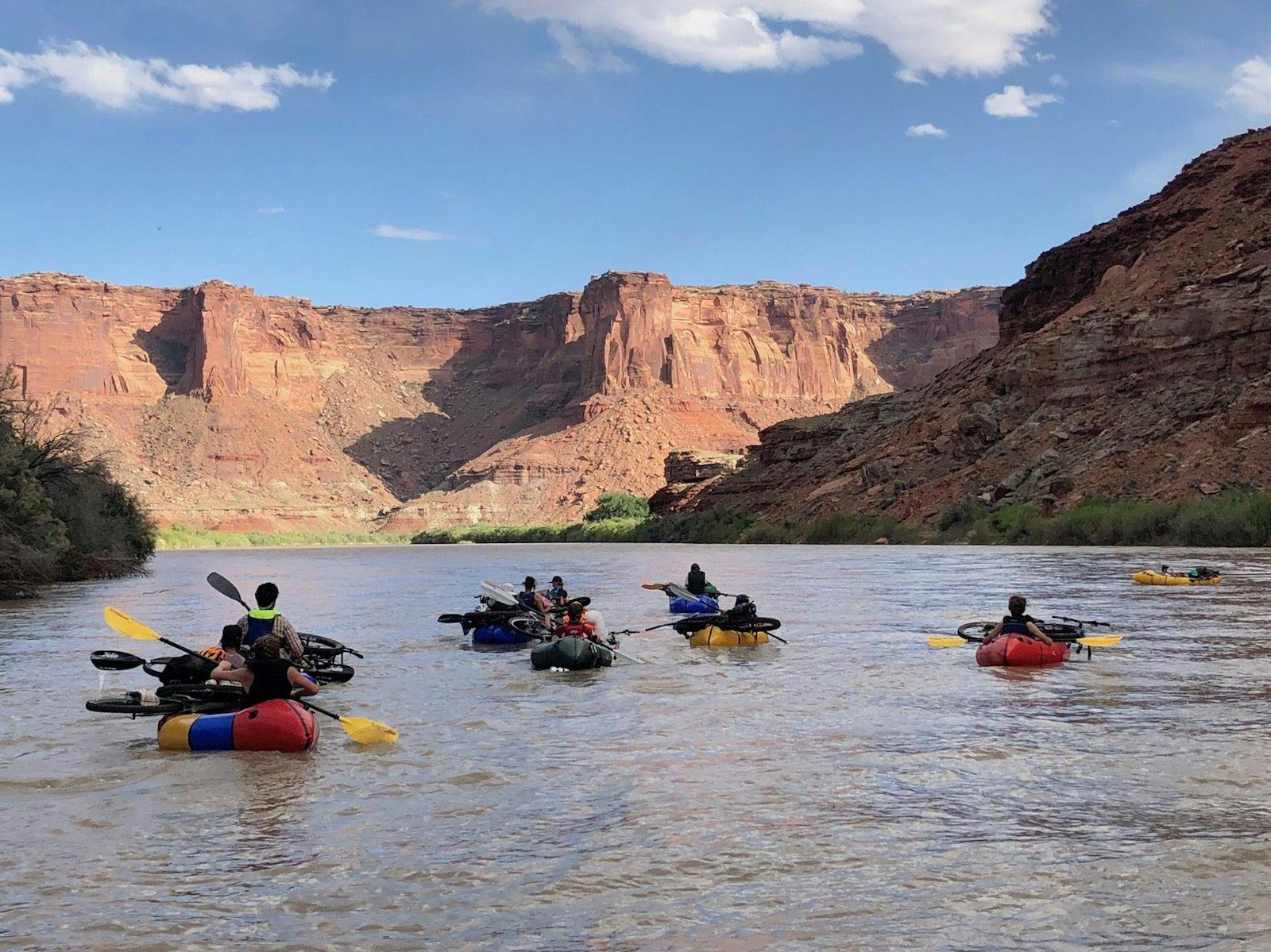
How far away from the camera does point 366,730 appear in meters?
12.0

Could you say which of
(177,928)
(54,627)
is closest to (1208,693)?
(177,928)

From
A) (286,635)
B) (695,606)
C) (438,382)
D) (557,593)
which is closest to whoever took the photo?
(286,635)

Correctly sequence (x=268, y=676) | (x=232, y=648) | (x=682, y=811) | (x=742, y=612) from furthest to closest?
(x=742, y=612) → (x=232, y=648) → (x=268, y=676) → (x=682, y=811)

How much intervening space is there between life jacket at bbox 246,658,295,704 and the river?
0.63 metres

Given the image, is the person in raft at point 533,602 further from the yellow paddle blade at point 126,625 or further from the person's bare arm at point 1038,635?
the person's bare arm at point 1038,635

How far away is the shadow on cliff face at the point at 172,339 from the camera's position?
162 meters

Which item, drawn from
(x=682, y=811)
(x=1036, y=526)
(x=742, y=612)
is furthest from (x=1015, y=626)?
(x=1036, y=526)

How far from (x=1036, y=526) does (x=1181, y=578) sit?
25.6 m

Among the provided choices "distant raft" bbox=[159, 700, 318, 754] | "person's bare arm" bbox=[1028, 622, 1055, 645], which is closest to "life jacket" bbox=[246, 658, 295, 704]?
"distant raft" bbox=[159, 700, 318, 754]

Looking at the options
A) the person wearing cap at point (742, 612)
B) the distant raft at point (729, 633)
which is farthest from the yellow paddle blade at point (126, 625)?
the person wearing cap at point (742, 612)

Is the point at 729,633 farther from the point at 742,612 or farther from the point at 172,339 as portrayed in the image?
the point at 172,339

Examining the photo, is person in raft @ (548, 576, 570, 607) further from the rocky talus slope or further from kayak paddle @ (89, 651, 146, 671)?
the rocky talus slope

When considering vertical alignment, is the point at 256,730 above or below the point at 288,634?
below

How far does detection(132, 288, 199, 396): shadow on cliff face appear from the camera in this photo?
6398 inches
